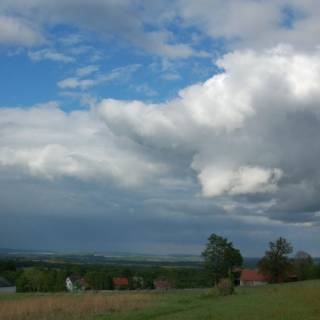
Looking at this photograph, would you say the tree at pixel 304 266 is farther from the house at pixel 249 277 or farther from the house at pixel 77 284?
the house at pixel 77 284

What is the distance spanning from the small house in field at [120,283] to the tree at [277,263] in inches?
1095

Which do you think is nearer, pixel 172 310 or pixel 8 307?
pixel 172 310

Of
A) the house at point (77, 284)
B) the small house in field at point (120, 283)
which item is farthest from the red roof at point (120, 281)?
the house at point (77, 284)

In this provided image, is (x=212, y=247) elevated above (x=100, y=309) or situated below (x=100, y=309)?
above

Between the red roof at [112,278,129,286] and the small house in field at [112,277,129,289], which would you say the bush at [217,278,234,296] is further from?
the red roof at [112,278,129,286]

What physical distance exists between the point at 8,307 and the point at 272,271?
5825 cm

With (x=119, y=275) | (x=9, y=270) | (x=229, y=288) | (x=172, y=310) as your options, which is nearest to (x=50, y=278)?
(x=119, y=275)

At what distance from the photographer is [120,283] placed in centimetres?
11019

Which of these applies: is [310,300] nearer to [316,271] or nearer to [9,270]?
[316,271]

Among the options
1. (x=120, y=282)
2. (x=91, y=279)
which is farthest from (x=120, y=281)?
(x=91, y=279)

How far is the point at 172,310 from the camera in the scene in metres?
34.1

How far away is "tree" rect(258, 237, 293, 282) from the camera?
9225 cm

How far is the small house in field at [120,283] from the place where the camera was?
10700cm

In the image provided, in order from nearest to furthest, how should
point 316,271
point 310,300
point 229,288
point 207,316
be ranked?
1. point 207,316
2. point 310,300
3. point 229,288
4. point 316,271
